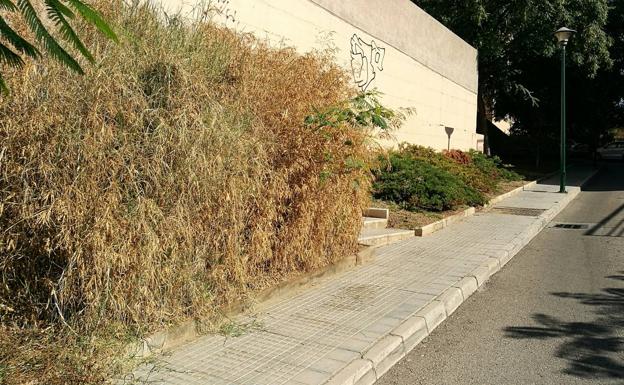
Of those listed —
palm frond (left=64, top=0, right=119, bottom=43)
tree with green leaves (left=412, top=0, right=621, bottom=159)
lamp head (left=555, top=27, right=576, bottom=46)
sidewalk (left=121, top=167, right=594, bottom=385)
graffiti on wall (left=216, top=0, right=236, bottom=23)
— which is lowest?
sidewalk (left=121, top=167, right=594, bottom=385)

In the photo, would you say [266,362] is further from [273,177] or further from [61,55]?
[61,55]

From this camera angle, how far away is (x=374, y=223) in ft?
30.9

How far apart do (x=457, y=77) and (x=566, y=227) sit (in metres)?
9.78

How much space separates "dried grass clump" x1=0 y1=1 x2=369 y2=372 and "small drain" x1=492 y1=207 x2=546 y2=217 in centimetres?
866

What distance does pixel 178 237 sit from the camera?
4.23 meters

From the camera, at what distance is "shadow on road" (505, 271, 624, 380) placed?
4.25 meters

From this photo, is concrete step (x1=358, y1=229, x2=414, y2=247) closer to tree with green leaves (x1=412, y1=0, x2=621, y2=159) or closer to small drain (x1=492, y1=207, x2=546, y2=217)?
small drain (x1=492, y1=207, x2=546, y2=217)

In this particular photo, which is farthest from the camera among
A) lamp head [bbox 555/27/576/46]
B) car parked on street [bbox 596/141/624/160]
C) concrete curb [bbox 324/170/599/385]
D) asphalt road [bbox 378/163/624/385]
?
car parked on street [bbox 596/141/624/160]

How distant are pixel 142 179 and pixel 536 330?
3.86 m

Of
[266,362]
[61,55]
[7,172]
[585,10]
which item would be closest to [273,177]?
[266,362]

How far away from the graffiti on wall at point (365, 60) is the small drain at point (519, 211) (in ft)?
14.6

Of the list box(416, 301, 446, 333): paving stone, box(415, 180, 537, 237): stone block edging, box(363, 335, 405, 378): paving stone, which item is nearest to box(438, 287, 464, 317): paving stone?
box(416, 301, 446, 333): paving stone

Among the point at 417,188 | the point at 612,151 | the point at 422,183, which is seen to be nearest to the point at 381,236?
the point at 417,188

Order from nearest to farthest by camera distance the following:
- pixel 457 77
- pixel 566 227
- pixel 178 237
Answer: pixel 178 237 < pixel 566 227 < pixel 457 77
